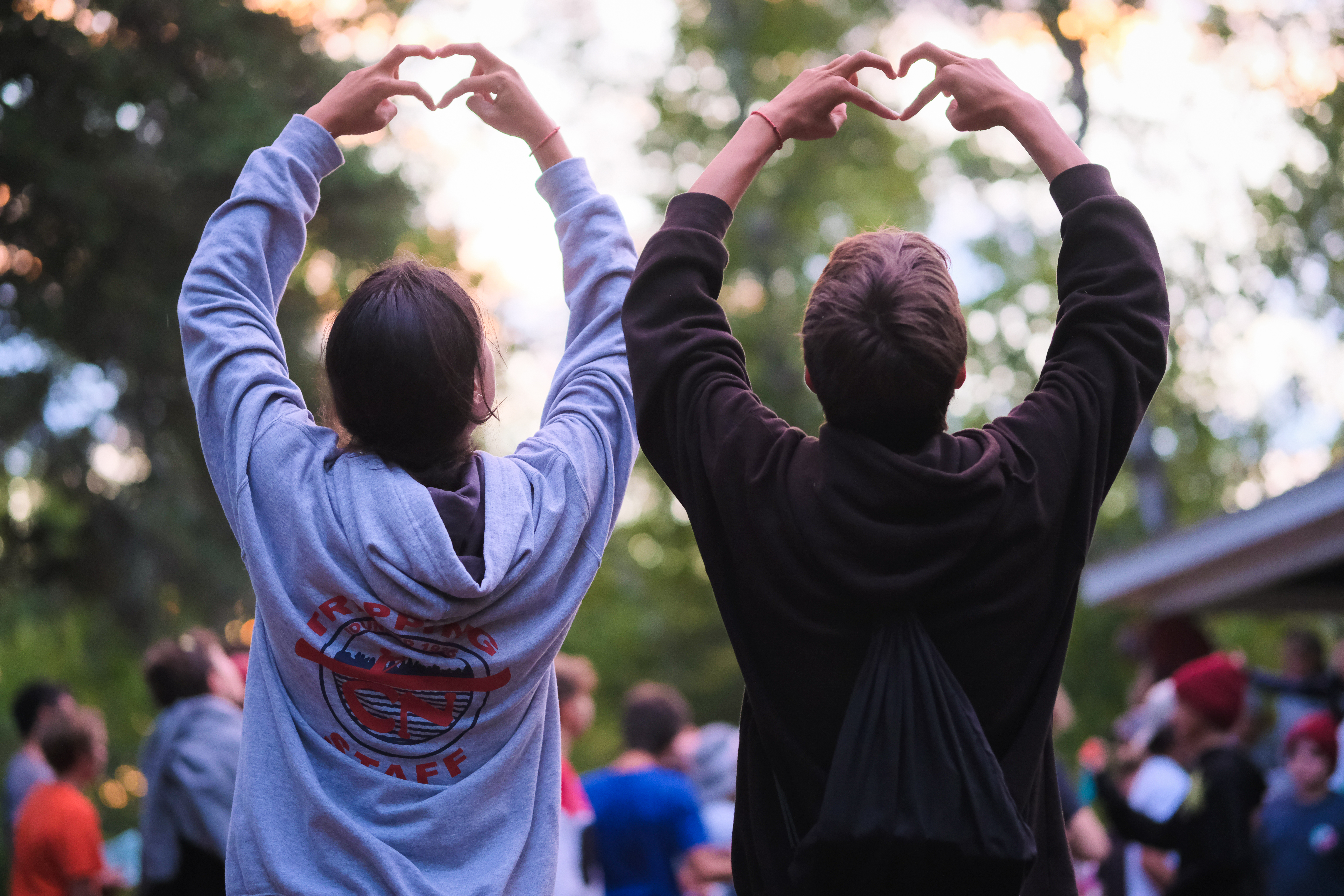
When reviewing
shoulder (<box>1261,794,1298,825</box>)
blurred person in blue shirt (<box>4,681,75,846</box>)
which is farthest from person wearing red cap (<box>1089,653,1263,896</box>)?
blurred person in blue shirt (<box>4,681,75,846</box>)

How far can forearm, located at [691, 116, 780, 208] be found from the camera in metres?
1.92

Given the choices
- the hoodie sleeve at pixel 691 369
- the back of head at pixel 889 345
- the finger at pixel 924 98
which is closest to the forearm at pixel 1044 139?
the finger at pixel 924 98

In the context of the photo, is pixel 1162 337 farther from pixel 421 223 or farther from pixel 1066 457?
pixel 421 223

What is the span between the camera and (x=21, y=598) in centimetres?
1075

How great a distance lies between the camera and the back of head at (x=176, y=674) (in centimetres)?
477

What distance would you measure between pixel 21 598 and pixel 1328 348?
15333mm

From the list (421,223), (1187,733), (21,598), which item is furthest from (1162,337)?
(421,223)

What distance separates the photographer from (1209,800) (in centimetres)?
502

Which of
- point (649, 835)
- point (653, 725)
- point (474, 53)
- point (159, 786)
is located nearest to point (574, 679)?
point (653, 725)

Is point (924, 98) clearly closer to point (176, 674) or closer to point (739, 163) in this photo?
point (739, 163)

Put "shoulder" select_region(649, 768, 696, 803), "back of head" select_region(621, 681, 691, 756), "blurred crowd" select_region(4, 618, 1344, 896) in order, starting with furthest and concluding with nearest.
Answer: "back of head" select_region(621, 681, 691, 756)
"shoulder" select_region(649, 768, 696, 803)
"blurred crowd" select_region(4, 618, 1344, 896)

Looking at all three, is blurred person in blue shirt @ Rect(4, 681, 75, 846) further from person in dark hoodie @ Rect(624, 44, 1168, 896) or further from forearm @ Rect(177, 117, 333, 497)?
person in dark hoodie @ Rect(624, 44, 1168, 896)

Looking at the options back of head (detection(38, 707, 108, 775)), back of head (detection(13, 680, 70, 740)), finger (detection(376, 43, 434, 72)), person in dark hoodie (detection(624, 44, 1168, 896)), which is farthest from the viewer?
back of head (detection(13, 680, 70, 740))

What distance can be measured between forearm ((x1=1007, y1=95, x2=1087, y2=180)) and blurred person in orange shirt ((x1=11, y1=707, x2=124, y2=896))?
5457 millimetres
